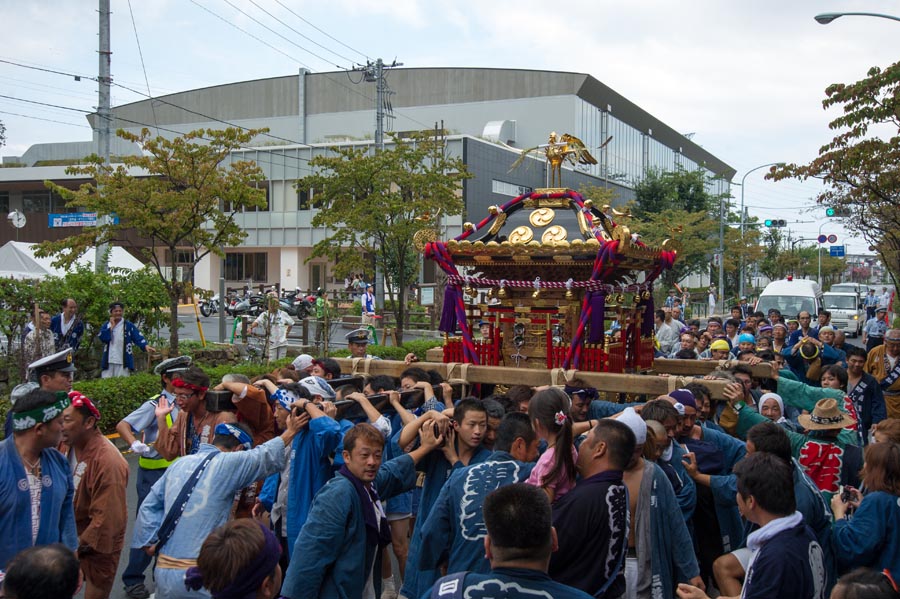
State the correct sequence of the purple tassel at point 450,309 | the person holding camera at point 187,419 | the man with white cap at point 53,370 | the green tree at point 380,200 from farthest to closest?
the green tree at point 380,200 < the purple tassel at point 450,309 < the man with white cap at point 53,370 < the person holding camera at point 187,419

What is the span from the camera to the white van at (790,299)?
23.3 metres

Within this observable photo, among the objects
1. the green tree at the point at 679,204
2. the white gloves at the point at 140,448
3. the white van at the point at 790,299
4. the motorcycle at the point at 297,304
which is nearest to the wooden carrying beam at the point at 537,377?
the white gloves at the point at 140,448

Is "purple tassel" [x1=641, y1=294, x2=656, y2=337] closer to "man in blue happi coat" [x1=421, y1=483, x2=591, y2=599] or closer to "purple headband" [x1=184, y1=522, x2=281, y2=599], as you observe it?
"man in blue happi coat" [x1=421, y1=483, x2=591, y2=599]

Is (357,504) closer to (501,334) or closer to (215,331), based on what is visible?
(501,334)

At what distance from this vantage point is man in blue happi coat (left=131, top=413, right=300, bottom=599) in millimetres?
3906

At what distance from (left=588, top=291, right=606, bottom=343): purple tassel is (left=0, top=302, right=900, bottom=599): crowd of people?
84.6 inches

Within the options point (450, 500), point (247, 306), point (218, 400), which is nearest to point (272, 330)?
point (218, 400)

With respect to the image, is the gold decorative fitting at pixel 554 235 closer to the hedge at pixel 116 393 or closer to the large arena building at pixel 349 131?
the hedge at pixel 116 393

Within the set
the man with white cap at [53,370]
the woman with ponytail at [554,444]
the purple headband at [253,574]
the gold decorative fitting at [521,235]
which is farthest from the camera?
the gold decorative fitting at [521,235]

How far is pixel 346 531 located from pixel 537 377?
379cm

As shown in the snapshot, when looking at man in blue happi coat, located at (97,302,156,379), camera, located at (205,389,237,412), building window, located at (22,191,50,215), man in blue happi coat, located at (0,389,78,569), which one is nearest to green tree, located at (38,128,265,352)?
man in blue happi coat, located at (97,302,156,379)

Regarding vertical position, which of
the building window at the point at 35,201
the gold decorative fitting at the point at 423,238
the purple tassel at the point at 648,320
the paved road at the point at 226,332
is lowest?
the paved road at the point at 226,332

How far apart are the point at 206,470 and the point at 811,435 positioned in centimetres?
391

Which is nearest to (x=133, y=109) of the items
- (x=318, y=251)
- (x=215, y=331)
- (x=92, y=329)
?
(x=215, y=331)
